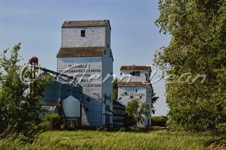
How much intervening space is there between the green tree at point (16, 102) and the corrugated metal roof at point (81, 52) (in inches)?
1249

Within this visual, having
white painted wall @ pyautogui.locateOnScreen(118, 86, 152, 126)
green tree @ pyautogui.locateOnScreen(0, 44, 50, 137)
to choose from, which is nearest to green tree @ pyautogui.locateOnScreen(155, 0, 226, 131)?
green tree @ pyautogui.locateOnScreen(0, 44, 50, 137)

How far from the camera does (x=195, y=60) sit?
20.9m

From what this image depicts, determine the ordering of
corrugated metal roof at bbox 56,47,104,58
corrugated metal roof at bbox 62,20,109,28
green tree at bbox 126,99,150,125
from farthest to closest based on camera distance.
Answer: green tree at bbox 126,99,150,125 < corrugated metal roof at bbox 62,20,109,28 < corrugated metal roof at bbox 56,47,104,58

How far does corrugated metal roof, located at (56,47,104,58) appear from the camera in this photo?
153 feet

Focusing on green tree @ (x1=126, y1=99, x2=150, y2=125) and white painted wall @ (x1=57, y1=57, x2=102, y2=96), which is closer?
white painted wall @ (x1=57, y1=57, x2=102, y2=96)

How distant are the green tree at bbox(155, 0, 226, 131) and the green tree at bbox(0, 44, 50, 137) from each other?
313 inches

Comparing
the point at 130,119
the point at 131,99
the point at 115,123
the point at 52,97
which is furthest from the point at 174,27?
the point at 131,99

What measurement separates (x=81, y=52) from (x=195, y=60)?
27.0m

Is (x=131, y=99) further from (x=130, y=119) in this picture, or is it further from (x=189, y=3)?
(x=189, y=3)

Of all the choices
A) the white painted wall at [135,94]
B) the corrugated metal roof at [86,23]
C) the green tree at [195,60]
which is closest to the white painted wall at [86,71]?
the corrugated metal roof at [86,23]

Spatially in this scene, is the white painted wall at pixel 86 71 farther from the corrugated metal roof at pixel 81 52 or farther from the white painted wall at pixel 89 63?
the corrugated metal roof at pixel 81 52

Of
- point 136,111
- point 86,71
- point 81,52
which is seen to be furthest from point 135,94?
point 81,52

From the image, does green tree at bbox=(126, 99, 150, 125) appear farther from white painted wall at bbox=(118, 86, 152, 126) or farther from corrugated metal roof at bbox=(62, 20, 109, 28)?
corrugated metal roof at bbox=(62, 20, 109, 28)

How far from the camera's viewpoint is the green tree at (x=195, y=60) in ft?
64.1
